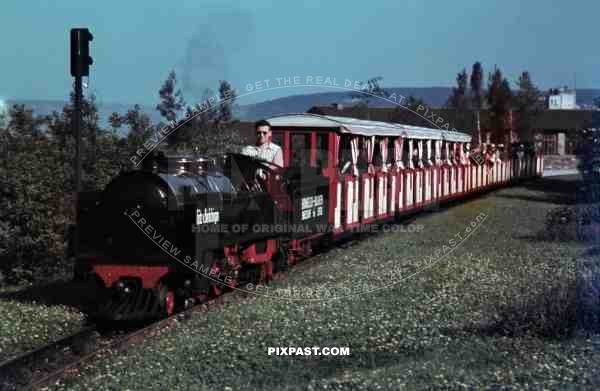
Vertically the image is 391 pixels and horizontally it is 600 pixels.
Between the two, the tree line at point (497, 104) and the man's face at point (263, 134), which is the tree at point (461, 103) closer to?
the tree line at point (497, 104)

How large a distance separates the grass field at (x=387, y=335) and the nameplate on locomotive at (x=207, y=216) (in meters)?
1.10

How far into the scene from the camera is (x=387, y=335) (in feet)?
26.4

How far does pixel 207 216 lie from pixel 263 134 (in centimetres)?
302

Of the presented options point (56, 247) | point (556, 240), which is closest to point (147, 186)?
point (56, 247)

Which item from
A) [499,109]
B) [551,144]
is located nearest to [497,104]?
[499,109]

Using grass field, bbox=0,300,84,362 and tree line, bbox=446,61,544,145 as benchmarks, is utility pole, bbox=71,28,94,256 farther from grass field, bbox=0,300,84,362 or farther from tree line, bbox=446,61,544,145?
tree line, bbox=446,61,544,145

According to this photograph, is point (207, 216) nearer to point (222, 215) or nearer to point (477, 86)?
point (222, 215)

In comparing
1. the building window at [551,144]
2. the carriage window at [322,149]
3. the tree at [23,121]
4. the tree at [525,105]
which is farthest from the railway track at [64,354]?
the building window at [551,144]

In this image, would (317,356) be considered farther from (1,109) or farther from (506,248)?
(1,109)

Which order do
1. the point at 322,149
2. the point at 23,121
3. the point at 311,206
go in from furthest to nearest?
the point at 23,121
the point at 322,149
the point at 311,206

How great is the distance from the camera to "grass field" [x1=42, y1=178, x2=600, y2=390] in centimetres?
662

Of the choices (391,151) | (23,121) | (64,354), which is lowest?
(64,354)

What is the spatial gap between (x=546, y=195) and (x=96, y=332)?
26964 mm

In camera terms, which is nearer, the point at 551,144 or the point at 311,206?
the point at 311,206
